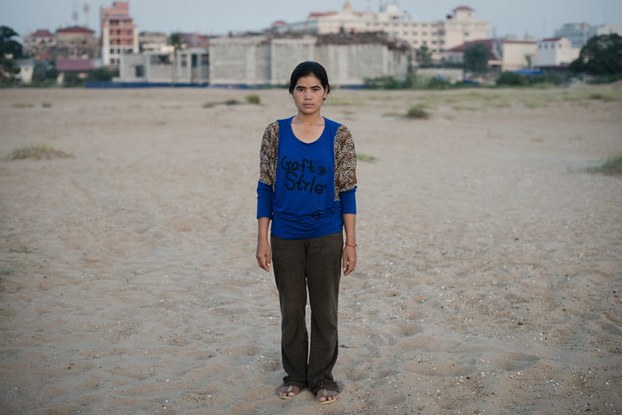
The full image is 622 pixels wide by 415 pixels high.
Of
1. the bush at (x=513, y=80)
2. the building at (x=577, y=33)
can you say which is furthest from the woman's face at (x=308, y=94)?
the building at (x=577, y=33)

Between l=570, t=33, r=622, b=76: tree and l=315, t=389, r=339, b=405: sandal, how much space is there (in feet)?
210

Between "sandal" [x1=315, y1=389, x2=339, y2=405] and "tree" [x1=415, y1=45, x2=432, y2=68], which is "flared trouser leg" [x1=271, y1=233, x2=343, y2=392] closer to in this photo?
"sandal" [x1=315, y1=389, x2=339, y2=405]

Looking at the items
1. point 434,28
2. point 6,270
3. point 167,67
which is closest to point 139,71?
point 167,67

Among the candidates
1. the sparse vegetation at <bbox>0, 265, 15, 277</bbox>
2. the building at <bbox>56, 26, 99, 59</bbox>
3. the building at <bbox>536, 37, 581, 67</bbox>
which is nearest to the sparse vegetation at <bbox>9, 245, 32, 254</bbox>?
the sparse vegetation at <bbox>0, 265, 15, 277</bbox>

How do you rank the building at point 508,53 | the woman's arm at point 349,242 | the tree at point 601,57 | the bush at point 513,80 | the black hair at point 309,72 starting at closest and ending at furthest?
the black hair at point 309,72 → the woman's arm at point 349,242 → the bush at point 513,80 → the tree at point 601,57 → the building at point 508,53

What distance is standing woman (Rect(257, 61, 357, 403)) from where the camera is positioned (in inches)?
131

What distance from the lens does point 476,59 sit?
94.8 metres

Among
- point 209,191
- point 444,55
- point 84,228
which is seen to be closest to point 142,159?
point 209,191

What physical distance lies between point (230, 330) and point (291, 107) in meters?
24.7

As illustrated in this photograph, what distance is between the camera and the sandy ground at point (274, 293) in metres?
3.68

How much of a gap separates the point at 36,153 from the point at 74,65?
2996 inches

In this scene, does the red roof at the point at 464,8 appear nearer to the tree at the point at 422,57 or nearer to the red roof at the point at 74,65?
the tree at the point at 422,57

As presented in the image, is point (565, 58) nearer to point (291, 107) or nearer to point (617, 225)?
point (291, 107)

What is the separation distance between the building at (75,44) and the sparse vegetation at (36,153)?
Result: 94.1 m
